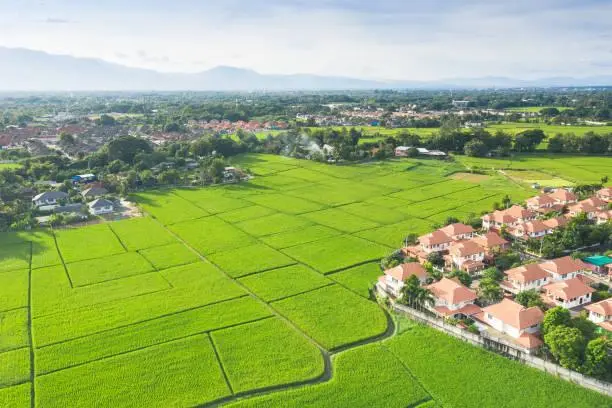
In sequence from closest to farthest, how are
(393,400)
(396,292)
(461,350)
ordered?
(393,400)
(461,350)
(396,292)

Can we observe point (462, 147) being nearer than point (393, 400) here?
No

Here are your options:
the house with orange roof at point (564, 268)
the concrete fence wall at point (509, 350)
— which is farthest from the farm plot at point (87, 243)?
the house with orange roof at point (564, 268)

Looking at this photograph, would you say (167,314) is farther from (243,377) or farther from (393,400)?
(393,400)

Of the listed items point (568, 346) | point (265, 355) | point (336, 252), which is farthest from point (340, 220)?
point (568, 346)

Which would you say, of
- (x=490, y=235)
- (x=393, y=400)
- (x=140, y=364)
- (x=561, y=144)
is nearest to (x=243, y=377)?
(x=140, y=364)

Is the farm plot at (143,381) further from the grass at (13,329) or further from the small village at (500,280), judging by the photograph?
the small village at (500,280)

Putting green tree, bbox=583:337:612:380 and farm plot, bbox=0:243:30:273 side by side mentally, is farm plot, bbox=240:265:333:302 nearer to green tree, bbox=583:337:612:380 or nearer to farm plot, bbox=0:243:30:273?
green tree, bbox=583:337:612:380
